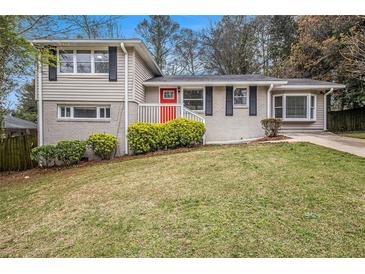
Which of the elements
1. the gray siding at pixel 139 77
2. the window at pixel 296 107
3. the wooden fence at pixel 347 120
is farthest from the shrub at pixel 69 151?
the wooden fence at pixel 347 120

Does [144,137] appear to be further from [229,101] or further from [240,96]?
[240,96]

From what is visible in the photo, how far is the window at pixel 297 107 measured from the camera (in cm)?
1295

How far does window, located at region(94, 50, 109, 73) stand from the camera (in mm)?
9945

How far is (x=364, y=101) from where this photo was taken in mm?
15195

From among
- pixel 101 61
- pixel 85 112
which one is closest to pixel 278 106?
pixel 101 61

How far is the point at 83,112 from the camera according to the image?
400 inches

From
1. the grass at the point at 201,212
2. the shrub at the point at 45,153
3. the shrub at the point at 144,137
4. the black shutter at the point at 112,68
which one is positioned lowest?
the grass at the point at 201,212

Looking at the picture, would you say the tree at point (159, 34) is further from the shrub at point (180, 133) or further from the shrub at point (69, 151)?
the shrub at point (69, 151)

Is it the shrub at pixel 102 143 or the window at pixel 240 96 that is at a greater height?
the window at pixel 240 96

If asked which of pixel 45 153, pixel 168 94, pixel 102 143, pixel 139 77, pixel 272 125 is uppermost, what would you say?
pixel 139 77

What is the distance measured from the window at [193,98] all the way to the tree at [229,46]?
9052 mm

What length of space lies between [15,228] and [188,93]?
30.2 ft

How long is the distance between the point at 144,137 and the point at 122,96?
5.89 feet
